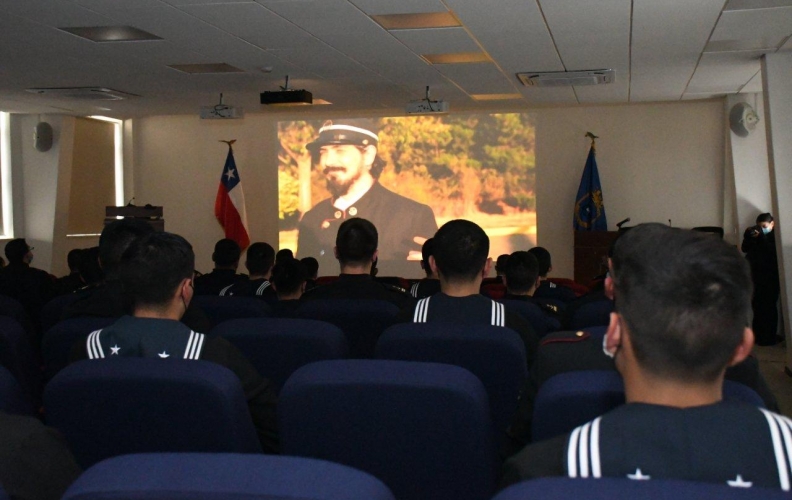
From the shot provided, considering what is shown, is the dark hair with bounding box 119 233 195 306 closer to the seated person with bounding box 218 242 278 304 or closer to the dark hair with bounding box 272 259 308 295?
the dark hair with bounding box 272 259 308 295

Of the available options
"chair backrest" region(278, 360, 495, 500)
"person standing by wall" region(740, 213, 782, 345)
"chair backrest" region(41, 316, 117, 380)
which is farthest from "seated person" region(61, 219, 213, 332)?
"person standing by wall" region(740, 213, 782, 345)

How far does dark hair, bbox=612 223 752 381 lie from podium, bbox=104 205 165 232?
985cm

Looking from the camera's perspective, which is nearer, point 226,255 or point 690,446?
point 690,446

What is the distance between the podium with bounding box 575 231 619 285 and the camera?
34.0 ft

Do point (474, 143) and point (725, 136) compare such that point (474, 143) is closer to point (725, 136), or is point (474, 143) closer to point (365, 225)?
point (725, 136)

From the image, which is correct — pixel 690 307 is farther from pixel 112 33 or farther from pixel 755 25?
pixel 112 33

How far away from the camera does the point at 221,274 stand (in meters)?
5.48

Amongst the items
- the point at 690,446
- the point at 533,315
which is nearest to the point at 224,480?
the point at 690,446

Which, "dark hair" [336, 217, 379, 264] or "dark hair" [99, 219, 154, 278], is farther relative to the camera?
"dark hair" [336, 217, 379, 264]

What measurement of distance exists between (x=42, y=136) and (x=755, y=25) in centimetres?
929

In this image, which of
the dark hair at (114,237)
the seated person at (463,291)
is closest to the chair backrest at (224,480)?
the seated person at (463,291)

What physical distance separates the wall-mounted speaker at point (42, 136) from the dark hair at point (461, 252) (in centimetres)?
958

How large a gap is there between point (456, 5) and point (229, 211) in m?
7.01

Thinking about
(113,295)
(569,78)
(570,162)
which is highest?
(569,78)
